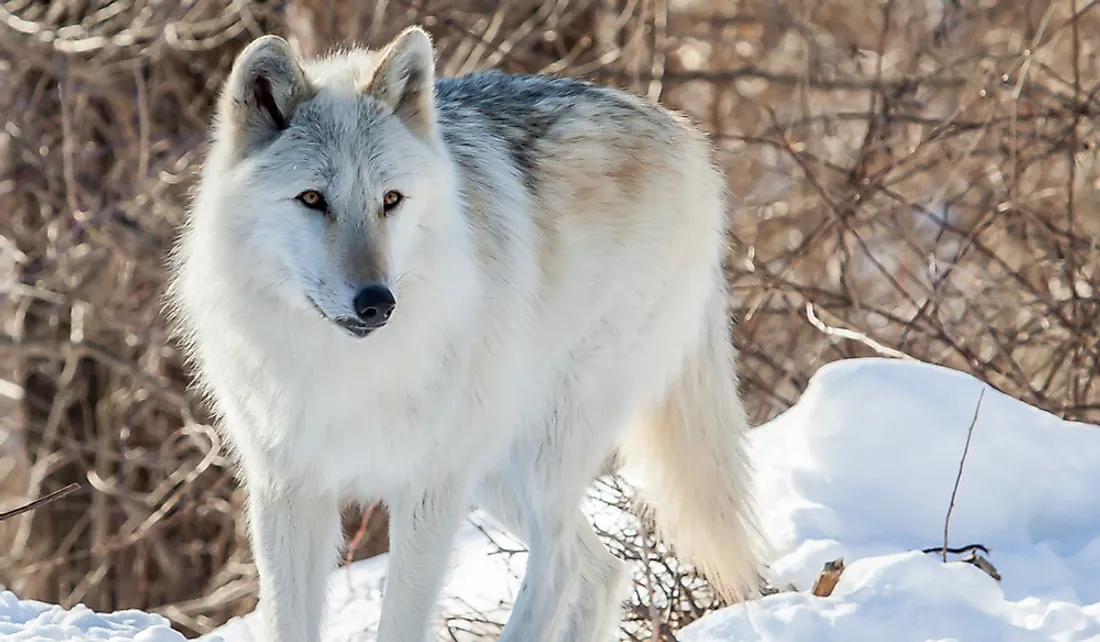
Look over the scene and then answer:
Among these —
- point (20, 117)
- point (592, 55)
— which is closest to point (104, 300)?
point (20, 117)

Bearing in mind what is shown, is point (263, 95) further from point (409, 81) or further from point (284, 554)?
point (284, 554)

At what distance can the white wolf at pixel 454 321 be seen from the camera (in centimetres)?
304

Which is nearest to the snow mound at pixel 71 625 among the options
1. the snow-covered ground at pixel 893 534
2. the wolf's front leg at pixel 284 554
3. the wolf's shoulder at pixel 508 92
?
the snow-covered ground at pixel 893 534

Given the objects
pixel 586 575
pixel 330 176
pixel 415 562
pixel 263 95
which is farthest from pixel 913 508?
pixel 263 95

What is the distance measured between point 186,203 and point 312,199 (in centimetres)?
499

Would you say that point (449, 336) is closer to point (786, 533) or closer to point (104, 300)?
point (786, 533)

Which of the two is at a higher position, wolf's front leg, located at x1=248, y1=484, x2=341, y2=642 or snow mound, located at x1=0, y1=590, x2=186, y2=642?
wolf's front leg, located at x1=248, y1=484, x2=341, y2=642

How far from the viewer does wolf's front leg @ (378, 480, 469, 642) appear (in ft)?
11.0

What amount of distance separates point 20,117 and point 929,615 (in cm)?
645

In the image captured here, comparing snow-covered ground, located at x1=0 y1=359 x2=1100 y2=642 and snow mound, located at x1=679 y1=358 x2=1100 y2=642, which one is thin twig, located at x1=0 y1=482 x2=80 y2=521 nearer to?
snow-covered ground, located at x1=0 y1=359 x2=1100 y2=642

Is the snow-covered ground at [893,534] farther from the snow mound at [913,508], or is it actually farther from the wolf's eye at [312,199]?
the wolf's eye at [312,199]

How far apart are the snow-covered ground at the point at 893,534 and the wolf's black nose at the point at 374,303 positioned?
1.34m

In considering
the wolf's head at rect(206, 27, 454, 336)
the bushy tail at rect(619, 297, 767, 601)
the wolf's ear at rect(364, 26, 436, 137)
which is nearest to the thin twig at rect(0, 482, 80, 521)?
the wolf's head at rect(206, 27, 454, 336)

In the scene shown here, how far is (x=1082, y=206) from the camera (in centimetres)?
742
